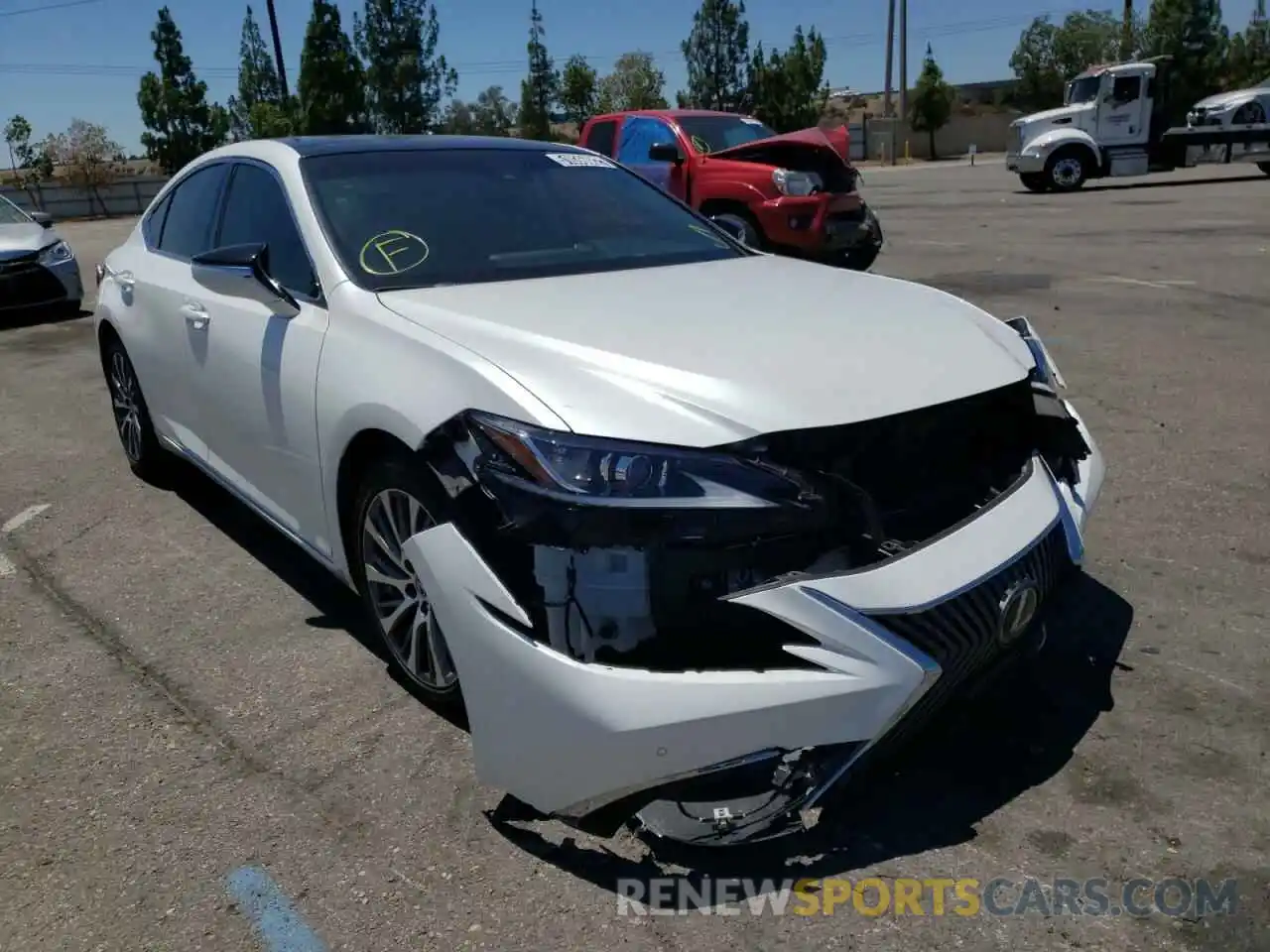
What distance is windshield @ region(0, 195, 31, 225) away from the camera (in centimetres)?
1156

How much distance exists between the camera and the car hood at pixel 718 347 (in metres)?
2.31

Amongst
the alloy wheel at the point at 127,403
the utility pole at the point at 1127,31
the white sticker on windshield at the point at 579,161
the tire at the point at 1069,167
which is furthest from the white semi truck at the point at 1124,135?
the utility pole at the point at 1127,31

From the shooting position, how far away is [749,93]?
204ft

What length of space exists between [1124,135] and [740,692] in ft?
82.0

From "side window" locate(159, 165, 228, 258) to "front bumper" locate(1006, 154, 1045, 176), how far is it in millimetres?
22060

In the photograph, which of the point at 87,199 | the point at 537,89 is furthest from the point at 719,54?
the point at 87,199

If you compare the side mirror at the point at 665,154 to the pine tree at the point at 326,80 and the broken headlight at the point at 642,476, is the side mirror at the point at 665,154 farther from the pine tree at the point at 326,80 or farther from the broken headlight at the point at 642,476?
the pine tree at the point at 326,80

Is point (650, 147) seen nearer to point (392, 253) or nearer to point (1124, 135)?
point (392, 253)

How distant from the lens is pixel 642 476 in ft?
7.26

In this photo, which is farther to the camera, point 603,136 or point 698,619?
point 603,136

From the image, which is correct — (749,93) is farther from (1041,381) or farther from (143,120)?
(1041,381)

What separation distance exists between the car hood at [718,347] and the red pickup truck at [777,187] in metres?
6.85

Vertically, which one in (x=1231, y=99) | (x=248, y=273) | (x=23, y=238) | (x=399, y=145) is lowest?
(x=23, y=238)

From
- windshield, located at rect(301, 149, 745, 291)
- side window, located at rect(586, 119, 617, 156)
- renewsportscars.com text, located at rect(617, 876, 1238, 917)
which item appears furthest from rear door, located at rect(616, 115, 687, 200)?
renewsportscars.com text, located at rect(617, 876, 1238, 917)
